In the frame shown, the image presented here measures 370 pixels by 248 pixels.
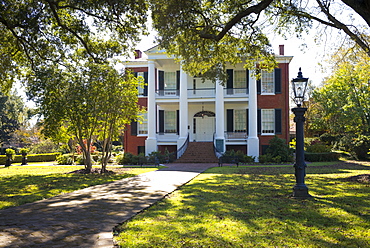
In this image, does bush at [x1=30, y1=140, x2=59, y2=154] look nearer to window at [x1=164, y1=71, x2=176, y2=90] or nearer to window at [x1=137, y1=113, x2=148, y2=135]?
window at [x1=137, y1=113, x2=148, y2=135]

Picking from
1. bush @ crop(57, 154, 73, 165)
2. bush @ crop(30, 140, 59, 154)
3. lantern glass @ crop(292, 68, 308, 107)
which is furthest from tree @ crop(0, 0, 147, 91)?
bush @ crop(30, 140, 59, 154)

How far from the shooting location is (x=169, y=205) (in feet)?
25.2

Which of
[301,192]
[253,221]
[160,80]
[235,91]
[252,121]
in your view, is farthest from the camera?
[160,80]

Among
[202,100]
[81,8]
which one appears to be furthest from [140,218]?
[202,100]

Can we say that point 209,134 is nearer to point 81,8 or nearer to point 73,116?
point 73,116

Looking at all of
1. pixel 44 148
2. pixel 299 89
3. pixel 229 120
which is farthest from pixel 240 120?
pixel 44 148

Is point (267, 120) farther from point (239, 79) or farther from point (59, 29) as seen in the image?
point (59, 29)

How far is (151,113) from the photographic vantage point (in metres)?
27.6

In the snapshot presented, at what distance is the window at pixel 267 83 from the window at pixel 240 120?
2395 mm

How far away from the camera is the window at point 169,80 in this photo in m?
29.6

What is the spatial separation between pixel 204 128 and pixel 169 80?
17.1ft

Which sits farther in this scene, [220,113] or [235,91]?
[235,91]

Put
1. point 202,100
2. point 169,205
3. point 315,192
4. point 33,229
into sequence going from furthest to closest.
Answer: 1. point 202,100
2. point 315,192
3. point 169,205
4. point 33,229

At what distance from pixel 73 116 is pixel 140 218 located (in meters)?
10.2
